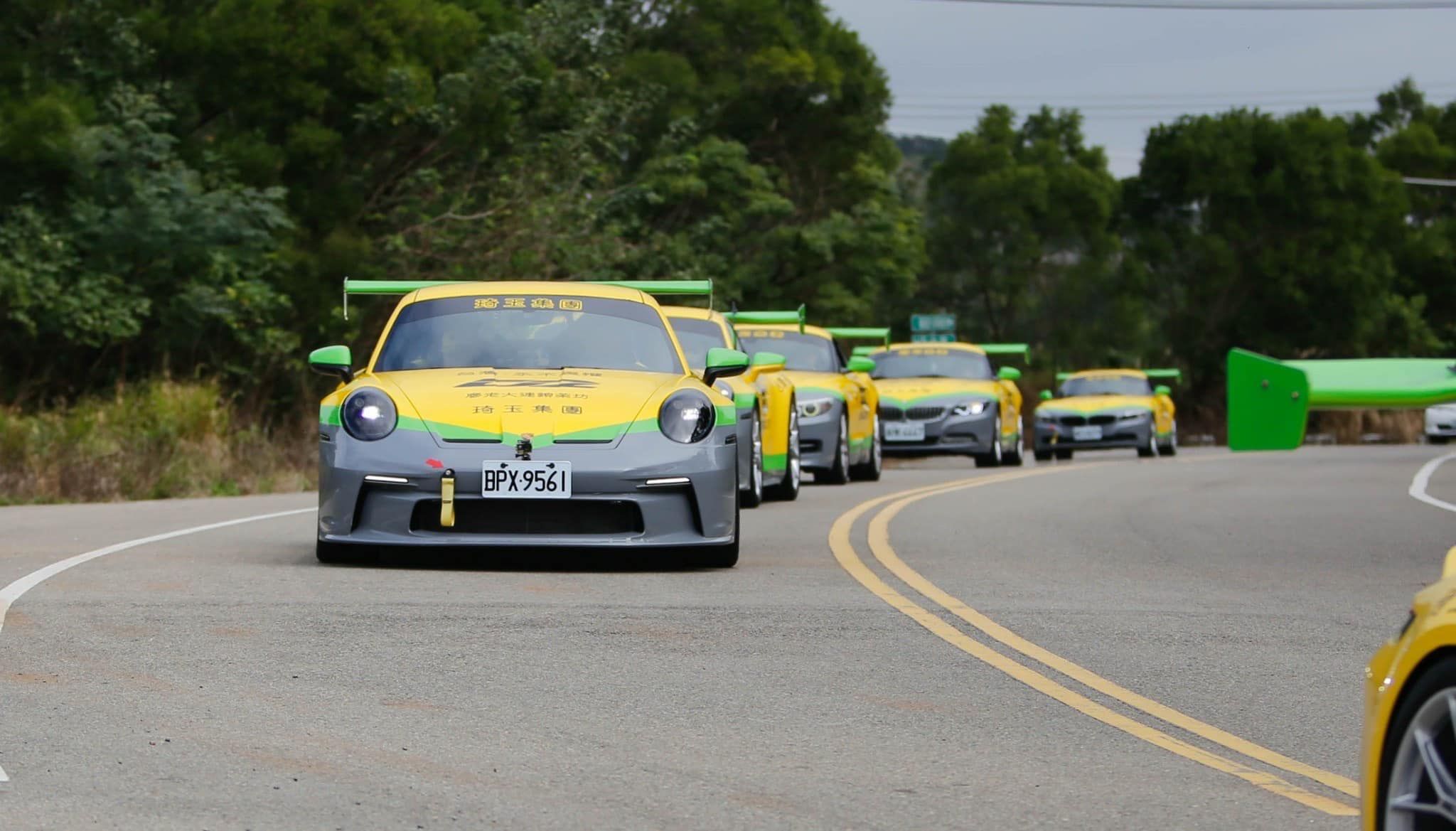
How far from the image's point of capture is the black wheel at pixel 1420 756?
3.91 m

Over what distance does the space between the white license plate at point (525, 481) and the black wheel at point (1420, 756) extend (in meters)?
6.66

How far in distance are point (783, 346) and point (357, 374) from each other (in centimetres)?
974

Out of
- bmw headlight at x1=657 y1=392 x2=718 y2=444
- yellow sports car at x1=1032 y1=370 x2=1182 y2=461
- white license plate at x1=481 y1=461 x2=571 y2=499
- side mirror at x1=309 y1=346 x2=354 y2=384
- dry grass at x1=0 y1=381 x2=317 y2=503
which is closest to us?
white license plate at x1=481 y1=461 x2=571 y2=499

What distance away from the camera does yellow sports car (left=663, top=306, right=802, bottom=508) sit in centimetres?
1580

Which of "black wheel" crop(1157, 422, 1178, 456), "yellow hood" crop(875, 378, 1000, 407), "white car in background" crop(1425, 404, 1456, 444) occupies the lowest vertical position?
"white car in background" crop(1425, 404, 1456, 444)

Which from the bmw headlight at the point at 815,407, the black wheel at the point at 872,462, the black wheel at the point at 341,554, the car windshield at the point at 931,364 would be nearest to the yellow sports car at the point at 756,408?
the bmw headlight at the point at 815,407

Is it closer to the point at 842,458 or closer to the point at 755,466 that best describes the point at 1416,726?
the point at 755,466

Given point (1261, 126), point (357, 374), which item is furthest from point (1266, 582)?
point (1261, 126)

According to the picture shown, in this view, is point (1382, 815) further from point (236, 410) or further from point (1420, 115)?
point (1420, 115)

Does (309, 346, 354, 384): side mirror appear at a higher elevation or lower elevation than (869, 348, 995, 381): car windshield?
higher

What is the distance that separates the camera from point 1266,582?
11203 millimetres

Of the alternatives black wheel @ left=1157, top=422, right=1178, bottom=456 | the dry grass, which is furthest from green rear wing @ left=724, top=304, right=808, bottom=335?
black wheel @ left=1157, top=422, right=1178, bottom=456

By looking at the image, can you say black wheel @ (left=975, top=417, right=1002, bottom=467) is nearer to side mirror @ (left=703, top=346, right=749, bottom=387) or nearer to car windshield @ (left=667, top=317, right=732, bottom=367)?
car windshield @ (left=667, top=317, right=732, bottom=367)

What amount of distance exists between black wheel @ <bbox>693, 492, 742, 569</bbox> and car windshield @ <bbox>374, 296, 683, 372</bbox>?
117cm
